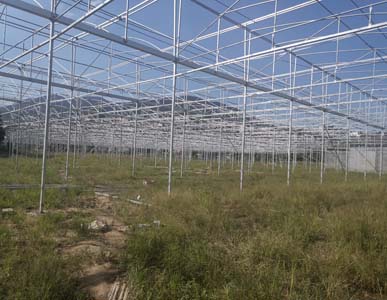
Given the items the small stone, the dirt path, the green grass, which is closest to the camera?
the green grass

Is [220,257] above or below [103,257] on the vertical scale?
above

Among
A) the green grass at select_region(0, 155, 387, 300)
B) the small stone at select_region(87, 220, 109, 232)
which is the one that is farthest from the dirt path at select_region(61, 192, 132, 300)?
the green grass at select_region(0, 155, 387, 300)

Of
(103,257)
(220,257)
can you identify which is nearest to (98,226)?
(103,257)

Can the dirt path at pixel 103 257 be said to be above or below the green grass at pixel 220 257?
below

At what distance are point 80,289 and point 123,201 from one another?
5.39m

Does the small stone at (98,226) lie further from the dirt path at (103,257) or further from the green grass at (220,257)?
the green grass at (220,257)

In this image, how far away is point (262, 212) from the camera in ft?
23.7

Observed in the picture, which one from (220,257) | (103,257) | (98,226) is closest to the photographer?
(220,257)

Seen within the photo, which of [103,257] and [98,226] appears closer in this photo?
[103,257]

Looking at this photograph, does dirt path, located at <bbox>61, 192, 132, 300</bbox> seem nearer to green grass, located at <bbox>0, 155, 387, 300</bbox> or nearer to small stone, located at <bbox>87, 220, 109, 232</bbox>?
small stone, located at <bbox>87, 220, 109, 232</bbox>

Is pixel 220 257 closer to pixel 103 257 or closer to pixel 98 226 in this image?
pixel 103 257

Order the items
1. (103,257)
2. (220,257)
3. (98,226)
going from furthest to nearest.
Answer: (98,226), (103,257), (220,257)

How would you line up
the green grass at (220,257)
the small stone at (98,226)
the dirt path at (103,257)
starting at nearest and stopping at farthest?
the green grass at (220,257), the dirt path at (103,257), the small stone at (98,226)

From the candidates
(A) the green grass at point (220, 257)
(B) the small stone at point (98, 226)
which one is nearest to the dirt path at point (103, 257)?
(B) the small stone at point (98, 226)
